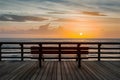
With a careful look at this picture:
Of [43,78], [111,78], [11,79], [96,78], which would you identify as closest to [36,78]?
[43,78]

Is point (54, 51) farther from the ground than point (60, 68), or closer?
farther from the ground

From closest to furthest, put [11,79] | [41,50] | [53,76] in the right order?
[11,79] < [53,76] < [41,50]

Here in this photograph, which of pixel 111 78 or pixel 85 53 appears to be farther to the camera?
pixel 85 53

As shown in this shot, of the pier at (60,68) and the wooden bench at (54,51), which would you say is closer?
the pier at (60,68)

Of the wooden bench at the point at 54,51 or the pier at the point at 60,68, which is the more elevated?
the wooden bench at the point at 54,51

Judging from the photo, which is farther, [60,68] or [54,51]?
[54,51]

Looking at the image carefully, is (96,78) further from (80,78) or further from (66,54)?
(66,54)

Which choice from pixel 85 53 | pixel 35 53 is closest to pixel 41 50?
pixel 35 53

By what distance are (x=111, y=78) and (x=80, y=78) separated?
3.20 feet

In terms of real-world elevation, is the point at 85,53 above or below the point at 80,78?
above

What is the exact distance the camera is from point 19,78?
6.89 meters

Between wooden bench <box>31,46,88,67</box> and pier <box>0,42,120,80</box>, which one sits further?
wooden bench <box>31,46,88,67</box>

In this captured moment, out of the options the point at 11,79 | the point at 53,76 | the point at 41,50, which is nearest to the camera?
the point at 11,79

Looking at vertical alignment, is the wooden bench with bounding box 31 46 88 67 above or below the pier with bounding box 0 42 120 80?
above
